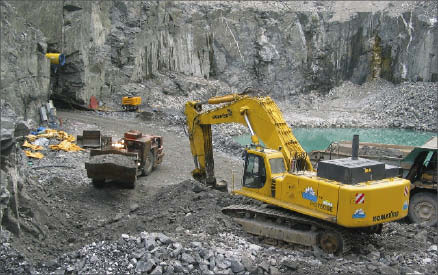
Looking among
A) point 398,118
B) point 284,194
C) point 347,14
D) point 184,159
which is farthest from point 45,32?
point 347,14

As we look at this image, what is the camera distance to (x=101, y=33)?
2866 cm

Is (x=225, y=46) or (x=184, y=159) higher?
(x=225, y=46)

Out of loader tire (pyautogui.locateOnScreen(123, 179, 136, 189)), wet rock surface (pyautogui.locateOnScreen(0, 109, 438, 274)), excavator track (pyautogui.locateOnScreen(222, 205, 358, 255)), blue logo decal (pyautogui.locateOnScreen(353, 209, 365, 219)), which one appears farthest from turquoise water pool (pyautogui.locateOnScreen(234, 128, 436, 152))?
blue logo decal (pyautogui.locateOnScreen(353, 209, 365, 219))

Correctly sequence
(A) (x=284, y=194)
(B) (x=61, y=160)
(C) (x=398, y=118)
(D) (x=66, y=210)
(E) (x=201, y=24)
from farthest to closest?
(E) (x=201, y=24) < (C) (x=398, y=118) < (B) (x=61, y=160) < (D) (x=66, y=210) < (A) (x=284, y=194)

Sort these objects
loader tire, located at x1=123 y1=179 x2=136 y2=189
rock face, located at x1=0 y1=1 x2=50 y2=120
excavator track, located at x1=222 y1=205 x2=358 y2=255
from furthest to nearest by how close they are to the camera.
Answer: rock face, located at x1=0 y1=1 x2=50 y2=120, loader tire, located at x1=123 y1=179 x2=136 y2=189, excavator track, located at x1=222 y1=205 x2=358 y2=255

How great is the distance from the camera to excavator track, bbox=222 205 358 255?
25.2 ft

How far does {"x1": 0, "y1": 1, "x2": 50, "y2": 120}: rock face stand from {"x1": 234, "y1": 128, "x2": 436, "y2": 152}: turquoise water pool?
1067 centimetres

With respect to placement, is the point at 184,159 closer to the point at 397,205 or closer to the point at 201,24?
the point at 397,205

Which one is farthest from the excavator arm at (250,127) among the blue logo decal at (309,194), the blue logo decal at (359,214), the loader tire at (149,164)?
the loader tire at (149,164)

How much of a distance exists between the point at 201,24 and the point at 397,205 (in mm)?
31657

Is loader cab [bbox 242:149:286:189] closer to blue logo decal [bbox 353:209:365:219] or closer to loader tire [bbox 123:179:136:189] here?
blue logo decal [bbox 353:209:365:219]

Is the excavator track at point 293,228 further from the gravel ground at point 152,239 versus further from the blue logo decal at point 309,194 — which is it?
the blue logo decal at point 309,194

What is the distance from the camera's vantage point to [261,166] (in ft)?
28.7

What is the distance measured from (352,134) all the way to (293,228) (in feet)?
77.7
